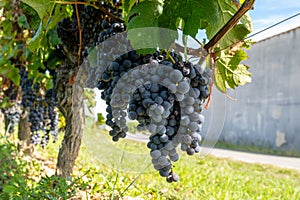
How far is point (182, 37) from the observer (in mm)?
1089

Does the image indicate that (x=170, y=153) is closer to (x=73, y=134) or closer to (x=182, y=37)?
(x=182, y=37)

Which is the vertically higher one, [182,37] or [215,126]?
[182,37]

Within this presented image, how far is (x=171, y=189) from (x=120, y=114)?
6.36 feet

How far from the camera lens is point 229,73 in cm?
A: 133

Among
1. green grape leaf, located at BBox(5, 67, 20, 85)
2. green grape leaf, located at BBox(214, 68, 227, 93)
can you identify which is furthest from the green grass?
green grape leaf, located at BBox(5, 67, 20, 85)

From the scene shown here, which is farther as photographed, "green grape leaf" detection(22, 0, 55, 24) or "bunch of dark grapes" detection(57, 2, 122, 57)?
"bunch of dark grapes" detection(57, 2, 122, 57)

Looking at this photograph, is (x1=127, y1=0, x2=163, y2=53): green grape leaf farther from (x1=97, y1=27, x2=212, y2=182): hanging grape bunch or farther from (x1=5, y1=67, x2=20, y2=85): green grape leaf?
(x1=5, y1=67, x2=20, y2=85): green grape leaf

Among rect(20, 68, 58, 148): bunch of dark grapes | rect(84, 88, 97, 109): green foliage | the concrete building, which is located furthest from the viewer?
the concrete building

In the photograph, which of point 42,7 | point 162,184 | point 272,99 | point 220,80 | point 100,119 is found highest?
point 272,99

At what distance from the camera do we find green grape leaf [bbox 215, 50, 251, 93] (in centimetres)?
130

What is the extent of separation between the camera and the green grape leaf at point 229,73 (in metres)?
1.30

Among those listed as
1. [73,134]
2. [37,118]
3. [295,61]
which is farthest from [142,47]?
[295,61]

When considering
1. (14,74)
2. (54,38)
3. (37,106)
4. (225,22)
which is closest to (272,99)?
(37,106)

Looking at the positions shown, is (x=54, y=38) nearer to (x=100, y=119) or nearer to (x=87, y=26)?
(x=87, y=26)
